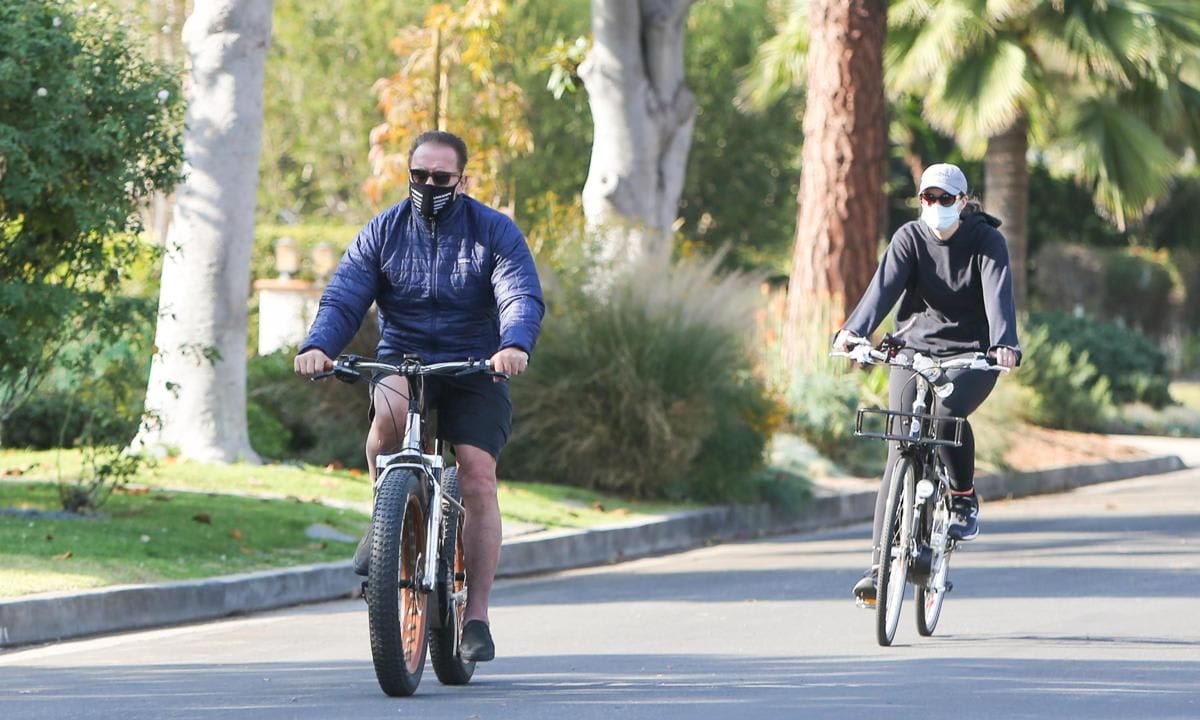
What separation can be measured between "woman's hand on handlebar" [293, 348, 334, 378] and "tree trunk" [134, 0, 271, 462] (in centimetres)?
607

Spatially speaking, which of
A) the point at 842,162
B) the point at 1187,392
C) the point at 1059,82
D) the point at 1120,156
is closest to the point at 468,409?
the point at 842,162

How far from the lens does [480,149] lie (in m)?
23.7

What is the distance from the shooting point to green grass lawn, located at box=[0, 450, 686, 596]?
9.27 metres

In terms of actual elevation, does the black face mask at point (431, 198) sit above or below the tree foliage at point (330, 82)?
below

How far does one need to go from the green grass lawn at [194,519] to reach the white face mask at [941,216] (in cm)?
389

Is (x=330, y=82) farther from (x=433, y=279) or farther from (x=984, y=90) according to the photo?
(x=433, y=279)

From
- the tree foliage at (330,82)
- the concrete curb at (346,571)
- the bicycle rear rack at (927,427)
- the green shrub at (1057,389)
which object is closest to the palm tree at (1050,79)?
the green shrub at (1057,389)

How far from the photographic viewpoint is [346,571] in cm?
1020

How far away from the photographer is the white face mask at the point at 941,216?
8.06 m

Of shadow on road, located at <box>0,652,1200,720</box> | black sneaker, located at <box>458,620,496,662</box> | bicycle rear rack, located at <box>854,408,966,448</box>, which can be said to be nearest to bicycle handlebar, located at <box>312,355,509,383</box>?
black sneaker, located at <box>458,620,496,662</box>

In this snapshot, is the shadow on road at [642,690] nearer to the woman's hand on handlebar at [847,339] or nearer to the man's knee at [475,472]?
the man's knee at [475,472]

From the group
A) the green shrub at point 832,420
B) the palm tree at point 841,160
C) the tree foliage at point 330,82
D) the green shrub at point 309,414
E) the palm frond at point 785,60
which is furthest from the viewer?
the tree foliage at point 330,82

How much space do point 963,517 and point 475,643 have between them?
2571 mm

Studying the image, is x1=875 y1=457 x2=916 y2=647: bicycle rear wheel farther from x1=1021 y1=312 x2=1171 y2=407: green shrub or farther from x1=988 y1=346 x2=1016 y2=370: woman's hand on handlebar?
x1=1021 y1=312 x2=1171 y2=407: green shrub
